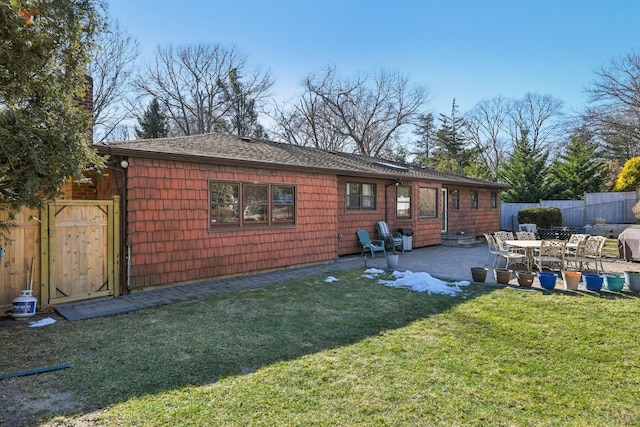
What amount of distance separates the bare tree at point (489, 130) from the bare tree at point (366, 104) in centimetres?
842

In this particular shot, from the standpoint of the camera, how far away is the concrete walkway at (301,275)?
18.0 feet

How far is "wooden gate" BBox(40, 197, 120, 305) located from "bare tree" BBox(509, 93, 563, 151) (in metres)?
31.7

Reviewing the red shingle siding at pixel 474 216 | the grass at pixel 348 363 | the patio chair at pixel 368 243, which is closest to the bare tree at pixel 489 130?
the red shingle siding at pixel 474 216

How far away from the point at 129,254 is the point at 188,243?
109 cm

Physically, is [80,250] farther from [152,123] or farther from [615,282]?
[152,123]

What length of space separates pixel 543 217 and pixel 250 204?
1520cm

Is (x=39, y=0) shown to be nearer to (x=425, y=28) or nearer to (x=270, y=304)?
(x=270, y=304)

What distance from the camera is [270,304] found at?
5.62 meters

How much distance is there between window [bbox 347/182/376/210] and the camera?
11.0 m

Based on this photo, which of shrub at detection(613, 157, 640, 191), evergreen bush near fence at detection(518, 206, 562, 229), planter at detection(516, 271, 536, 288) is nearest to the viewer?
planter at detection(516, 271, 536, 288)

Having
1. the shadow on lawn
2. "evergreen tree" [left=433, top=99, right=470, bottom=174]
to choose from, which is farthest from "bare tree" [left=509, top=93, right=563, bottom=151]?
the shadow on lawn

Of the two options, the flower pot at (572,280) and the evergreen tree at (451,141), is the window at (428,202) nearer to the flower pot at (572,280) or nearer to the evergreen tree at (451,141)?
the flower pot at (572,280)

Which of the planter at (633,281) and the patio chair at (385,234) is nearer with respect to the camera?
the planter at (633,281)

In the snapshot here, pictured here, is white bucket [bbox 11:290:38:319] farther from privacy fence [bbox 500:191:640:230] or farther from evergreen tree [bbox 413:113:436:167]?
evergreen tree [bbox 413:113:436:167]
